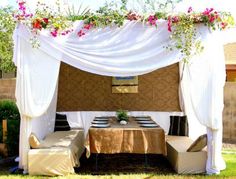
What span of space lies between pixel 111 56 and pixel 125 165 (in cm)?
225

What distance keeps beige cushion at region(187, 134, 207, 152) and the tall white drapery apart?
190 mm

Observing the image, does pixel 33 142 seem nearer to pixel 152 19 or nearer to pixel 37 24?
pixel 37 24

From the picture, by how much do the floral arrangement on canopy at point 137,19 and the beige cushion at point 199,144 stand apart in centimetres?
133

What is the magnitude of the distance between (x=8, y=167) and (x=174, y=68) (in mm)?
4533

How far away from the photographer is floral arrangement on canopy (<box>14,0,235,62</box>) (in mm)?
6036

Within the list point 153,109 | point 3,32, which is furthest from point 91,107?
point 3,32

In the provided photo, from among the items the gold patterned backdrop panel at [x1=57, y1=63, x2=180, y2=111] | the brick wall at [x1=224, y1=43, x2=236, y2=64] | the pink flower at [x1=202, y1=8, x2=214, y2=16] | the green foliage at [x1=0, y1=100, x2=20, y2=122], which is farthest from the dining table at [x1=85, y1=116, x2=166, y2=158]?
the brick wall at [x1=224, y1=43, x2=236, y2=64]

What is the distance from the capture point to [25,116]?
636 cm

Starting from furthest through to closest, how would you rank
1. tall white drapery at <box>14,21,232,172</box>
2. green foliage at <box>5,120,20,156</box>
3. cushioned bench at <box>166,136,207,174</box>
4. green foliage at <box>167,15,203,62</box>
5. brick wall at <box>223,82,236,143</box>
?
brick wall at <box>223,82,236,143</box> < green foliage at <box>5,120,20,156</box> < cushioned bench at <box>166,136,207,174</box> < tall white drapery at <box>14,21,232,172</box> < green foliage at <box>167,15,203,62</box>

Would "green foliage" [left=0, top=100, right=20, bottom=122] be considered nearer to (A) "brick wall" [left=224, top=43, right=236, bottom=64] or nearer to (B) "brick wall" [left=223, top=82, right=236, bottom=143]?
(B) "brick wall" [left=223, top=82, right=236, bottom=143]

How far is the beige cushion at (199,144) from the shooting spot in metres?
6.19

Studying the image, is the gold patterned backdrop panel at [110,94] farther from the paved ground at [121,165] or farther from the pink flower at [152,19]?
the pink flower at [152,19]

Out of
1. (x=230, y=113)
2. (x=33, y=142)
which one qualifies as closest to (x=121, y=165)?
(x=33, y=142)

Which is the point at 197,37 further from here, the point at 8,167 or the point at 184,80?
the point at 8,167
